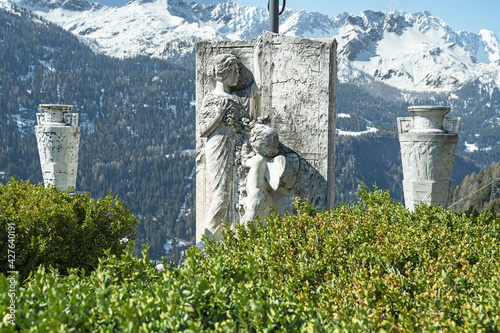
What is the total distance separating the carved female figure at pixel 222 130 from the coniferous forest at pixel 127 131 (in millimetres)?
72324

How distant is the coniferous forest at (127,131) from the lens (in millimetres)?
90438

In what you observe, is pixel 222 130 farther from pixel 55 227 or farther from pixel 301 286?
pixel 301 286

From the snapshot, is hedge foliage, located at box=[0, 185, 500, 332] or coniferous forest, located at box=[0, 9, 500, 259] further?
coniferous forest, located at box=[0, 9, 500, 259]

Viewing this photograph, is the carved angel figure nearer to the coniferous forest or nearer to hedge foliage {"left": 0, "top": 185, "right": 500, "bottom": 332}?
hedge foliage {"left": 0, "top": 185, "right": 500, "bottom": 332}

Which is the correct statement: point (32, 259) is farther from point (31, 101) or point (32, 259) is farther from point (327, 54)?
point (31, 101)

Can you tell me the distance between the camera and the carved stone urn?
8859mm

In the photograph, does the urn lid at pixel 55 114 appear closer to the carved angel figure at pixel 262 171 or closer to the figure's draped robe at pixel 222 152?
the figure's draped robe at pixel 222 152

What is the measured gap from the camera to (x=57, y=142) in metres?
8.88

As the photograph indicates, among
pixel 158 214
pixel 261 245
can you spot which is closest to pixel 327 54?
pixel 261 245

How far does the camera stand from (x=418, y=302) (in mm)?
3018

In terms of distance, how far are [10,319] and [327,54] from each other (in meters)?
5.33

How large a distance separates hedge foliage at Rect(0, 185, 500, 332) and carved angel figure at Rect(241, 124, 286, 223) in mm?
2023

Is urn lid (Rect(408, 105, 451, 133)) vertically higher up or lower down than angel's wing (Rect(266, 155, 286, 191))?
higher up

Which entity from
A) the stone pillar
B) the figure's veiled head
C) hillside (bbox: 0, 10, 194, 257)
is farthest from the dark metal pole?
hillside (bbox: 0, 10, 194, 257)
